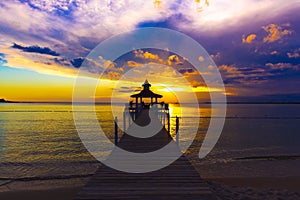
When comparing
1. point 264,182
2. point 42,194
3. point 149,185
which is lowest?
point 42,194

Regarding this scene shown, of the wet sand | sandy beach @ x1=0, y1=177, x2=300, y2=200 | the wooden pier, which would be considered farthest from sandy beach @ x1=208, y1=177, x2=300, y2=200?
the wet sand

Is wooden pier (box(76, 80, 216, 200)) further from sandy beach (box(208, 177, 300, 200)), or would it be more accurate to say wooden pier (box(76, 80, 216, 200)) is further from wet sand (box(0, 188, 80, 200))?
wet sand (box(0, 188, 80, 200))

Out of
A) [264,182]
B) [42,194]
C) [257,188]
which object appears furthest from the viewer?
[264,182]

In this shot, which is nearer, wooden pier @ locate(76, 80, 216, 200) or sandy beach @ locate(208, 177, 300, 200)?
wooden pier @ locate(76, 80, 216, 200)

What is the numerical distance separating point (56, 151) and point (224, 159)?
13526 mm

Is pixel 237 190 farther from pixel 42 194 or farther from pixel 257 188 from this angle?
pixel 42 194

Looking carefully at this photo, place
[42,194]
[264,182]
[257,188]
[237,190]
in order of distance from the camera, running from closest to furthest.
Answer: [42,194] < [237,190] < [257,188] < [264,182]

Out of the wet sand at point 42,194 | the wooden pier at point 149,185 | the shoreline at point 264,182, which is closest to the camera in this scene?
the wooden pier at point 149,185

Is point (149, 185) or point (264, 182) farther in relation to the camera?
point (264, 182)

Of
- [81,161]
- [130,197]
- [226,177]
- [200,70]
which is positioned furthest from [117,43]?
[130,197]

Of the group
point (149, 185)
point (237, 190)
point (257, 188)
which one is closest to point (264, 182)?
point (257, 188)

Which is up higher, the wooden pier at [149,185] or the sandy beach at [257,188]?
the wooden pier at [149,185]

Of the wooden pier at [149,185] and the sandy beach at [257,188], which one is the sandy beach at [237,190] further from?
the wooden pier at [149,185]

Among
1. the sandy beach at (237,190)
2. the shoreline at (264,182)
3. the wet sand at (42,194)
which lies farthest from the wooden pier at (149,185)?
the shoreline at (264,182)
